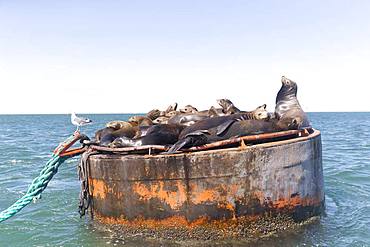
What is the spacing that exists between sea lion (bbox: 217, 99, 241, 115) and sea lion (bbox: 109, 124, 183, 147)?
2.04m

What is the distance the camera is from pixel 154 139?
19.6ft

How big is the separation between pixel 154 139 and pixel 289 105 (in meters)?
2.99

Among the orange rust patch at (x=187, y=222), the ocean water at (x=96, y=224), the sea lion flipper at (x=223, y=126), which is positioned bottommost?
the ocean water at (x=96, y=224)

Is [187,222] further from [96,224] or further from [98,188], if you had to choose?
[96,224]

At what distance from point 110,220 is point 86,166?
0.87 meters

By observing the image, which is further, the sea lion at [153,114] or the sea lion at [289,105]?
the sea lion at [153,114]

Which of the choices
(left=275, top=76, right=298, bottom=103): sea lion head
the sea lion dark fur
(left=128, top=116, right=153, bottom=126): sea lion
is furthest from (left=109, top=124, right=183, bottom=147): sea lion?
(left=275, top=76, right=298, bottom=103): sea lion head

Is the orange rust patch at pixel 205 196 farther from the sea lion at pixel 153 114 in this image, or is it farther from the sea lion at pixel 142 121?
the sea lion at pixel 153 114

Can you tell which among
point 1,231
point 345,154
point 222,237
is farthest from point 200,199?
point 345,154

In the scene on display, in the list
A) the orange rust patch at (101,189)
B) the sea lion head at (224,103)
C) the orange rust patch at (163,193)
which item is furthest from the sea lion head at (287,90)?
the orange rust patch at (101,189)

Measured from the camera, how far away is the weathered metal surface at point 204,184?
208 inches

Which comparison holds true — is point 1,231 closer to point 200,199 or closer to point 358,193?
point 200,199

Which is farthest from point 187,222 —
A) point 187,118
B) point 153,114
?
point 153,114

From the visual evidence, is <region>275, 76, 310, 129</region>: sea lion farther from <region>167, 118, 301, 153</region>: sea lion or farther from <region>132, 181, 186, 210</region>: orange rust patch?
<region>132, 181, 186, 210</region>: orange rust patch
